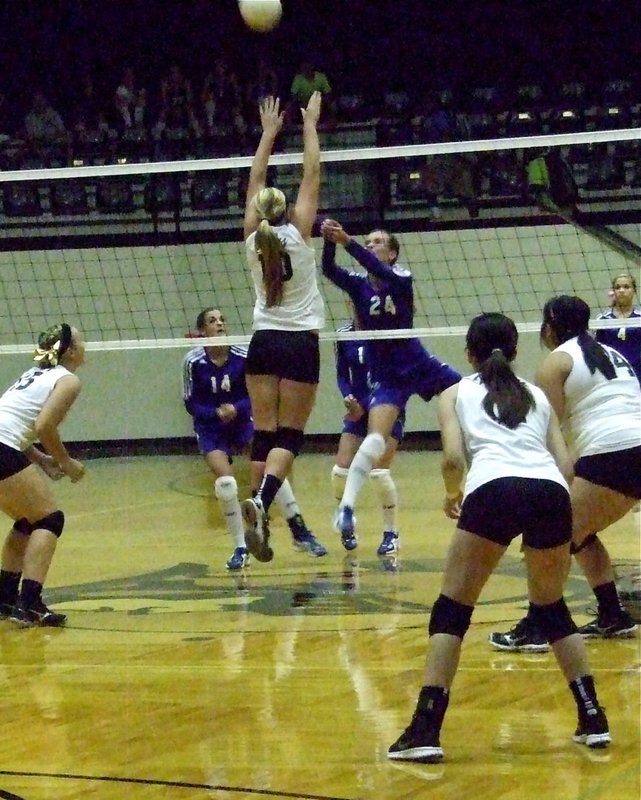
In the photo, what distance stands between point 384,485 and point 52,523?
2672mm

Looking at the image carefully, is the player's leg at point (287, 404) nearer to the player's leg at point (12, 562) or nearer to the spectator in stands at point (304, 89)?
the player's leg at point (12, 562)

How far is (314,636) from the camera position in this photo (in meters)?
6.29

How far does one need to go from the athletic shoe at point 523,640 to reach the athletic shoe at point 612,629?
287 millimetres

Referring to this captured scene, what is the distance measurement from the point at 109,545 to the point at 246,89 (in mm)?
9620

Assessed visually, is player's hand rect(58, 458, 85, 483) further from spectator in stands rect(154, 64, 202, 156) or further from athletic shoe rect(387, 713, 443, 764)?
spectator in stands rect(154, 64, 202, 156)

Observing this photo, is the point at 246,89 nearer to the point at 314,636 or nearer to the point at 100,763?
the point at 314,636

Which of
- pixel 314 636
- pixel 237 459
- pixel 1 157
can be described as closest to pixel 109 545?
pixel 314 636

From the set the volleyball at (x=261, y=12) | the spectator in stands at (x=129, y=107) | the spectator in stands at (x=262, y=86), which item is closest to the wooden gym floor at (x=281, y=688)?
the volleyball at (x=261, y=12)

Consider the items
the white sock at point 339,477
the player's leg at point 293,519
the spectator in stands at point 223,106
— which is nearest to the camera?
the player's leg at point 293,519

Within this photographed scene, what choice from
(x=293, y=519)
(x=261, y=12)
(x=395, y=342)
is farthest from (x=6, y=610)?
(x=261, y=12)

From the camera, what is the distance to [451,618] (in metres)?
4.27

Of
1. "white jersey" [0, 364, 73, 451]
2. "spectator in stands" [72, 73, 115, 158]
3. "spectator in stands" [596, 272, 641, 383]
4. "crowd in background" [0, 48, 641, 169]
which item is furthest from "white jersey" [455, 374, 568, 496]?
"spectator in stands" [72, 73, 115, 158]

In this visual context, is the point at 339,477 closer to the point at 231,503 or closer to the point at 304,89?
the point at 231,503

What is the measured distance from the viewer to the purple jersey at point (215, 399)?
8977mm
